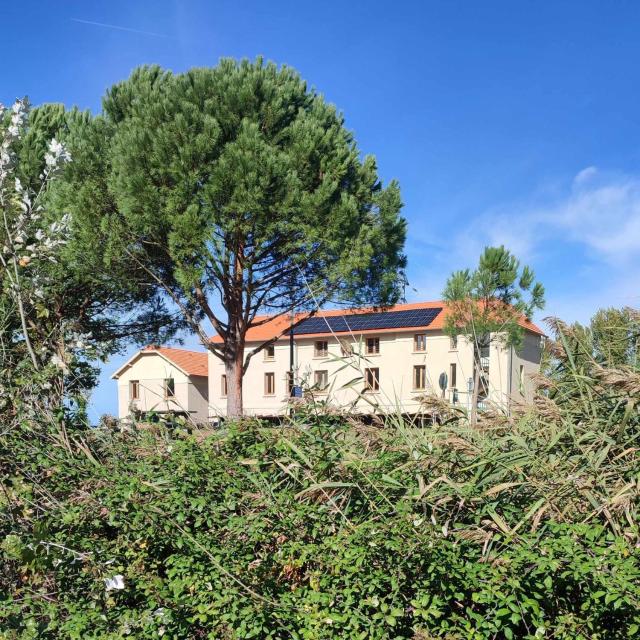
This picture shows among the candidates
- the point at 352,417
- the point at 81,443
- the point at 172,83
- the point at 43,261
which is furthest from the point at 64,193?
the point at 352,417

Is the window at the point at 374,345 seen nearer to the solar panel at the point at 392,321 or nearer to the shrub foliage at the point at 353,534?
the solar panel at the point at 392,321

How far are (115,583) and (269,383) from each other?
35.4 metres

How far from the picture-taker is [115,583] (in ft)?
8.47

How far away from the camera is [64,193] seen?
15758 mm

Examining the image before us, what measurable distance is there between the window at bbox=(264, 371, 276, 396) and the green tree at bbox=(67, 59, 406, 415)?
66.0 ft

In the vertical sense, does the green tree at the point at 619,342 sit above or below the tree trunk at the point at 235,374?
below

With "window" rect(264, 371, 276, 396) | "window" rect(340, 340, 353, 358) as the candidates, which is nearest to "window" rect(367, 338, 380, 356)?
"window" rect(264, 371, 276, 396)

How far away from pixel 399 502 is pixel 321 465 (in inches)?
15.0

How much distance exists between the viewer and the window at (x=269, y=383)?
37500 mm

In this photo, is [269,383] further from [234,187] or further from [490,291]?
[234,187]

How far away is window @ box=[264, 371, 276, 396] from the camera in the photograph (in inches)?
1476

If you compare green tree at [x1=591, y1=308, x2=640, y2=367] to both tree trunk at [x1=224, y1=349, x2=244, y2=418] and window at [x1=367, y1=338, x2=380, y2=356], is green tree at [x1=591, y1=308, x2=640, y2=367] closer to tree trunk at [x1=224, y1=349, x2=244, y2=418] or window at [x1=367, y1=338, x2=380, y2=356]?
tree trunk at [x1=224, y1=349, x2=244, y2=418]

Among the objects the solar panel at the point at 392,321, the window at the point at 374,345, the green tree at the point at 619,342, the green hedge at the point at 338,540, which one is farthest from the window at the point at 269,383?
the green tree at the point at 619,342

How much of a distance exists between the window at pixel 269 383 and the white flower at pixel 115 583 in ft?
115
